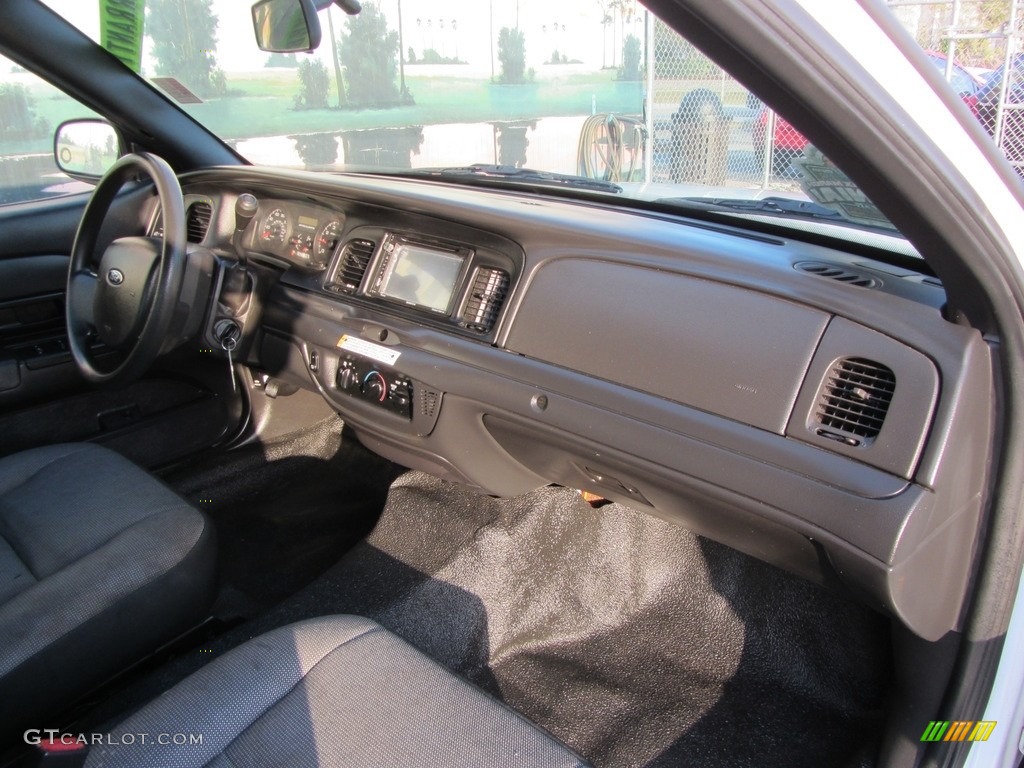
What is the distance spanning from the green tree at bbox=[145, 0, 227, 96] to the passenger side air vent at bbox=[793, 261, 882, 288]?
227 cm

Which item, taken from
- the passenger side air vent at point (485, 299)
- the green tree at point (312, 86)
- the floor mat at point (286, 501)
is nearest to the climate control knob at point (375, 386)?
the passenger side air vent at point (485, 299)

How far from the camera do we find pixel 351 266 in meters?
2.11

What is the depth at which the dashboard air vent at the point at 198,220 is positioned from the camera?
248 cm

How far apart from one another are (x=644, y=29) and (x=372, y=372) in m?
Result: 1.40

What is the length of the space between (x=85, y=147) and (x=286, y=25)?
0.89 metres

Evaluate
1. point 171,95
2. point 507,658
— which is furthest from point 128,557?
point 171,95

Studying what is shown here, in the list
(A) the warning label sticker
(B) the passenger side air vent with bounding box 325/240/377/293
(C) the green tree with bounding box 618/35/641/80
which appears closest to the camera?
(A) the warning label sticker

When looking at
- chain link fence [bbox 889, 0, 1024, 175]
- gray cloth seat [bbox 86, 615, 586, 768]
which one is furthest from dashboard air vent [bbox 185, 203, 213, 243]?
chain link fence [bbox 889, 0, 1024, 175]

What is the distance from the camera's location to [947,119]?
899mm

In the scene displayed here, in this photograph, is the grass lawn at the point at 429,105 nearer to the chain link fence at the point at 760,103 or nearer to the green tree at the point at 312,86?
the green tree at the point at 312,86

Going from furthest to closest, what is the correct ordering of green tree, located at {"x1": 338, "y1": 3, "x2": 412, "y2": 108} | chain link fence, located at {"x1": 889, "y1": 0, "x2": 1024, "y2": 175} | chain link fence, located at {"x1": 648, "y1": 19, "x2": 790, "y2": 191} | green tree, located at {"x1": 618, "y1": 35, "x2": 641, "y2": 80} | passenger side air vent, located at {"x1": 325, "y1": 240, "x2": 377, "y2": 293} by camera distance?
green tree, located at {"x1": 338, "y1": 3, "x2": 412, "y2": 108} < chain link fence, located at {"x1": 889, "y1": 0, "x2": 1024, "y2": 175} < green tree, located at {"x1": 618, "y1": 35, "x2": 641, "y2": 80} < passenger side air vent, located at {"x1": 325, "y1": 240, "x2": 377, "y2": 293} < chain link fence, located at {"x1": 648, "y1": 19, "x2": 790, "y2": 191}

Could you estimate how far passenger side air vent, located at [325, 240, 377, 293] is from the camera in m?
2.08

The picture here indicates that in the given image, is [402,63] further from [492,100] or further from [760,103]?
[760,103]

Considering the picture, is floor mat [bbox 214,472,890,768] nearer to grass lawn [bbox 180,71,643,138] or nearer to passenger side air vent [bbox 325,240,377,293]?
passenger side air vent [bbox 325,240,377,293]
